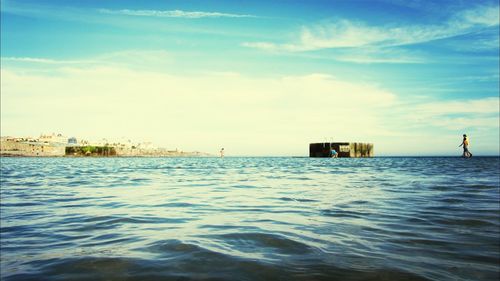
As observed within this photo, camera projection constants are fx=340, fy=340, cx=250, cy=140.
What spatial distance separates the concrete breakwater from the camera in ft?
283

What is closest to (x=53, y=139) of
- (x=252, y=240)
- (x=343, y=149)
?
(x=343, y=149)

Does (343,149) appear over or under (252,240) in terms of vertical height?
over

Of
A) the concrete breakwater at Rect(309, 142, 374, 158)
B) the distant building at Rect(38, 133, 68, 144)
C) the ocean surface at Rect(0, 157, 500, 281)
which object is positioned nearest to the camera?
the ocean surface at Rect(0, 157, 500, 281)

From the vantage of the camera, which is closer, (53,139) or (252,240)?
(252,240)

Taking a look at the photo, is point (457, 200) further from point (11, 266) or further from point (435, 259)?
point (11, 266)

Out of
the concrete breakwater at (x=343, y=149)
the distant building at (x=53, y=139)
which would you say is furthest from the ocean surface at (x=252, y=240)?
the distant building at (x=53, y=139)

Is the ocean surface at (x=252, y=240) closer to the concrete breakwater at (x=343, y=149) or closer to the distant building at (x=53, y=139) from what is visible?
the concrete breakwater at (x=343, y=149)

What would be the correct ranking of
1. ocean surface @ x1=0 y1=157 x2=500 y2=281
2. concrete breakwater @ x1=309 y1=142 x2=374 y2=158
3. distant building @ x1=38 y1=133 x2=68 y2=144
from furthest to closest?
1. distant building @ x1=38 y1=133 x2=68 y2=144
2. concrete breakwater @ x1=309 y1=142 x2=374 y2=158
3. ocean surface @ x1=0 y1=157 x2=500 y2=281

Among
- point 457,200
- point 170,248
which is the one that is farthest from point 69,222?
point 457,200

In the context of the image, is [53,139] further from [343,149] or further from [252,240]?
[252,240]

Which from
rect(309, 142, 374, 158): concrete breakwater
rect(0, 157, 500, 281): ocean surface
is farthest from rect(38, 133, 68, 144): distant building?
rect(0, 157, 500, 281): ocean surface

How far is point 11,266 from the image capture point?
335 cm

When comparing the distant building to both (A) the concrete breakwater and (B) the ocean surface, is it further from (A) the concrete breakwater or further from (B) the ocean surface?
(B) the ocean surface

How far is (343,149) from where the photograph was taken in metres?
86.1
